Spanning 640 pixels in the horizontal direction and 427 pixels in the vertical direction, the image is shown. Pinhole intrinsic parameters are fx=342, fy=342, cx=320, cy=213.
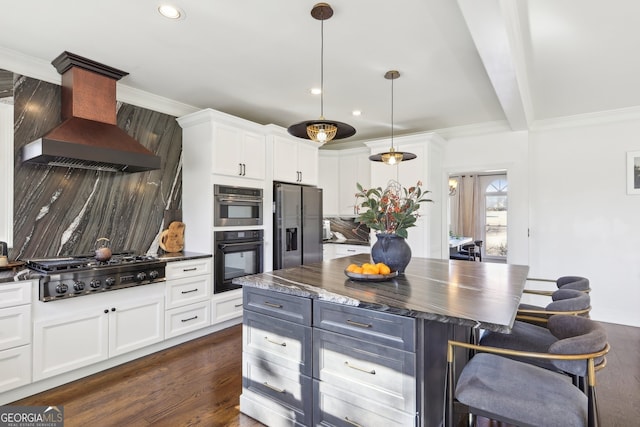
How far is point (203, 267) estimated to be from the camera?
11.9 feet

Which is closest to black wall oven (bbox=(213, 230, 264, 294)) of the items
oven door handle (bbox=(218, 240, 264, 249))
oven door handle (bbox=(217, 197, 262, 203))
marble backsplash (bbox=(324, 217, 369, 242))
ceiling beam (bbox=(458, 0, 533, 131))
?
oven door handle (bbox=(218, 240, 264, 249))

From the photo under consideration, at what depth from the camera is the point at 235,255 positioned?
13.0 feet

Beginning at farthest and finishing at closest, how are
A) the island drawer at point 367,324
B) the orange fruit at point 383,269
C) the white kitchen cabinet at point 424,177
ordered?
the white kitchen cabinet at point 424,177 → the orange fruit at point 383,269 → the island drawer at point 367,324

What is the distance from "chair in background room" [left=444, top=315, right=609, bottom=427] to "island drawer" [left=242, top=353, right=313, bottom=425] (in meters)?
0.78

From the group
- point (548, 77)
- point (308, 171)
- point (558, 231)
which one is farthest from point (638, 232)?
point (308, 171)

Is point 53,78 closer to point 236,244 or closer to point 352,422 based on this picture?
point 236,244

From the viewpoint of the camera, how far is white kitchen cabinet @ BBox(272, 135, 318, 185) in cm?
439

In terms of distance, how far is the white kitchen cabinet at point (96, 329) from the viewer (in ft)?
8.16

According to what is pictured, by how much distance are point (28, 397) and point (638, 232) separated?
6.18m

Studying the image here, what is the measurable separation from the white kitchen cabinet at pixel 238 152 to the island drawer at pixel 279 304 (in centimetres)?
194

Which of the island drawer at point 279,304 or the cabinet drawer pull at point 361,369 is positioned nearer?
the cabinet drawer pull at point 361,369

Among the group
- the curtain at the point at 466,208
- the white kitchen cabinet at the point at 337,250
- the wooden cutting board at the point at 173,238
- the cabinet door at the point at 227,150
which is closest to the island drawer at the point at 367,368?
the cabinet door at the point at 227,150

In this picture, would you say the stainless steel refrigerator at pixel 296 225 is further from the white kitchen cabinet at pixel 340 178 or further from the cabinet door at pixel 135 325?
the cabinet door at pixel 135 325

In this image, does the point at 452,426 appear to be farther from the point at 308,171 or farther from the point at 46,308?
the point at 308,171
